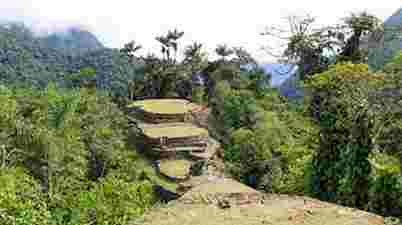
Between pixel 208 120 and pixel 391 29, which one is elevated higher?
pixel 391 29

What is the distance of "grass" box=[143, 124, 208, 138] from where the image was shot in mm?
20128

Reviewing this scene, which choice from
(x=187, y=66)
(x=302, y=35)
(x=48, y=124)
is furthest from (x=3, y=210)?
(x=187, y=66)

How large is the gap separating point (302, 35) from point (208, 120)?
11.6 metres

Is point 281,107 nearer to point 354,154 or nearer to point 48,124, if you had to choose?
point 48,124

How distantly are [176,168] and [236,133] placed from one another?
8.52 ft

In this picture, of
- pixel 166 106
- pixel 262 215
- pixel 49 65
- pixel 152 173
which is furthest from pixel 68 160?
pixel 49 65

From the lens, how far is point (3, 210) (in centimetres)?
853

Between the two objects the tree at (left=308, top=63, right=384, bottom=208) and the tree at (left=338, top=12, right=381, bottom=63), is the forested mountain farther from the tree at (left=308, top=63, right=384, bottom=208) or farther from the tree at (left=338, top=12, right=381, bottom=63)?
the tree at (left=308, top=63, right=384, bottom=208)

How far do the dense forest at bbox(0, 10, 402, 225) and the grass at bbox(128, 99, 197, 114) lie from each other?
44.1 inches

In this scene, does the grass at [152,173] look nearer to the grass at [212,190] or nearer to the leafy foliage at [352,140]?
the leafy foliage at [352,140]

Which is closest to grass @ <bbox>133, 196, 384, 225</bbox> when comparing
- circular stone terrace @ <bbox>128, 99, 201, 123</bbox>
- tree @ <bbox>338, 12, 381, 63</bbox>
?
tree @ <bbox>338, 12, 381, 63</bbox>

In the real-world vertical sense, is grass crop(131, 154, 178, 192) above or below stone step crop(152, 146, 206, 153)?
below

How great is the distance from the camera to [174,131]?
20688 millimetres

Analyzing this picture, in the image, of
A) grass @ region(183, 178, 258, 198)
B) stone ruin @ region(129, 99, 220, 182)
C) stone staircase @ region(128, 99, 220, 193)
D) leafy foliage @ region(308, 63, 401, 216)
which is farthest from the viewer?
stone ruin @ region(129, 99, 220, 182)
